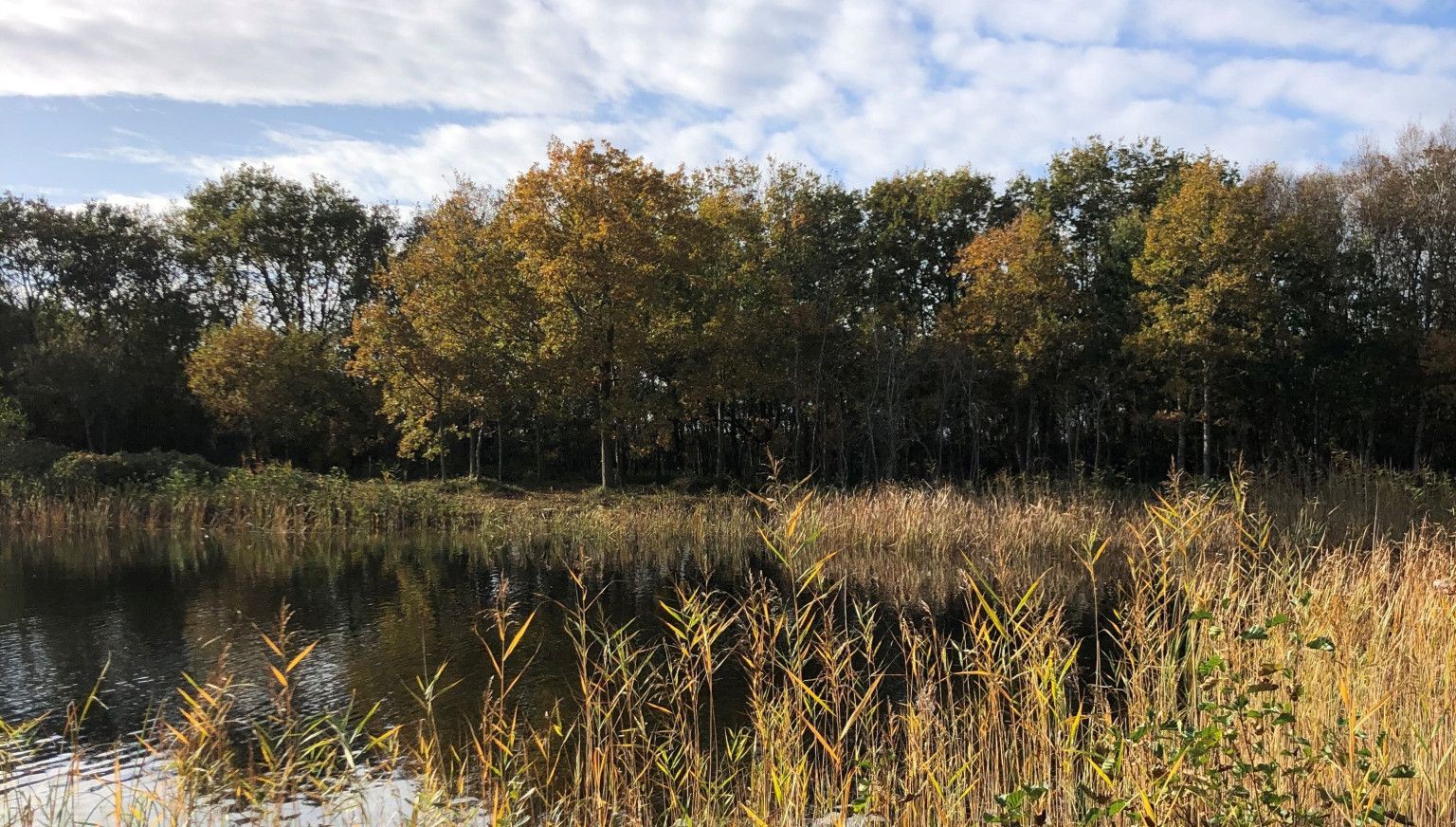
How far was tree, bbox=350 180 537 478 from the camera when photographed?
2553cm

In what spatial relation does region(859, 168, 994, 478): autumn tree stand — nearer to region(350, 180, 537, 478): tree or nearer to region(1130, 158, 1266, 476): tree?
region(1130, 158, 1266, 476): tree

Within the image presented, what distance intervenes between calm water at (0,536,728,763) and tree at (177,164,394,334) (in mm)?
21954

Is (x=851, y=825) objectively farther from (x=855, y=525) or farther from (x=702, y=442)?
(x=702, y=442)

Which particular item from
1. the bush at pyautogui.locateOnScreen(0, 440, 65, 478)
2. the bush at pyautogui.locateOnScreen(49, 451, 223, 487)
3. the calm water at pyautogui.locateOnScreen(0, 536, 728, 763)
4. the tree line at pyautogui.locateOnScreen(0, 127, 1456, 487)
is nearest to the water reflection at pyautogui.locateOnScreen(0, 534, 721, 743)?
the calm water at pyautogui.locateOnScreen(0, 536, 728, 763)

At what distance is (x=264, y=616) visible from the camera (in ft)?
37.9

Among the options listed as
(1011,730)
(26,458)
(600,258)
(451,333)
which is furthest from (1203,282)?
(26,458)

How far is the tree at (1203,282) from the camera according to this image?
24047 mm

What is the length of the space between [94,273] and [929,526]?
117ft

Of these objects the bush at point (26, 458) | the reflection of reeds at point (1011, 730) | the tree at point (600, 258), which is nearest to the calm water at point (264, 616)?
the reflection of reeds at point (1011, 730)

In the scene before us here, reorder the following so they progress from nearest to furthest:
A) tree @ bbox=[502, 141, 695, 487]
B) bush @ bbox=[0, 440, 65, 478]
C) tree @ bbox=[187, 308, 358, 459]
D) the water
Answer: the water, bush @ bbox=[0, 440, 65, 478], tree @ bbox=[502, 141, 695, 487], tree @ bbox=[187, 308, 358, 459]

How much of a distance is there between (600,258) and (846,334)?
28.2ft

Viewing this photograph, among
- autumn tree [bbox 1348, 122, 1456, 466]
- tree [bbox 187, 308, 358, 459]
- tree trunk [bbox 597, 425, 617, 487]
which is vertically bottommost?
tree trunk [bbox 597, 425, 617, 487]

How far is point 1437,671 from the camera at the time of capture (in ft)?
16.1

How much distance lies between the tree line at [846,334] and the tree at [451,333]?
0.31ft
